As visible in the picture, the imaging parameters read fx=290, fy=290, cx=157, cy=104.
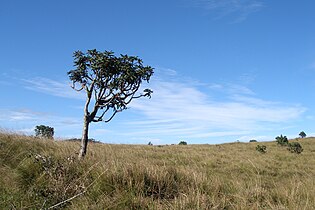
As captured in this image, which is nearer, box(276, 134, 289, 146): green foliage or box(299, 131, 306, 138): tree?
box(276, 134, 289, 146): green foliage

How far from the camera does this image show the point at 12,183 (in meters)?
5.64

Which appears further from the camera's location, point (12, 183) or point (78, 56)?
point (78, 56)

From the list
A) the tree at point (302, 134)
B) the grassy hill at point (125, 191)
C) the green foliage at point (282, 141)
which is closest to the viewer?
the grassy hill at point (125, 191)

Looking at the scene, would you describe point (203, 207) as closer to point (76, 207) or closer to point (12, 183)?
point (76, 207)

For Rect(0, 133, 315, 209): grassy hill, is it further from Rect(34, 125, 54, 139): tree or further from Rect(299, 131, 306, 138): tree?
Rect(299, 131, 306, 138): tree

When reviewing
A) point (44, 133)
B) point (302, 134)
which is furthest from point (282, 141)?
point (302, 134)

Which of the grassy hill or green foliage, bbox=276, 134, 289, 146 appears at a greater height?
green foliage, bbox=276, 134, 289, 146

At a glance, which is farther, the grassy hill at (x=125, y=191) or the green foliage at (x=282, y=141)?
the green foliage at (x=282, y=141)

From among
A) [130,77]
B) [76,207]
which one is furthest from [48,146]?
[76,207]

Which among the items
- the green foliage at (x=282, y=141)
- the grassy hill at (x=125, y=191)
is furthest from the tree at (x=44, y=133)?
the green foliage at (x=282, y=141)

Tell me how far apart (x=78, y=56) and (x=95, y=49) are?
3.32ft

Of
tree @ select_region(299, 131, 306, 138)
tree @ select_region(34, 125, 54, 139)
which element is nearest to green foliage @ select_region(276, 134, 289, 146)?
tree @ select_region(34, 125, 54, 139)

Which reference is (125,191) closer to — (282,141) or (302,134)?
(282,141)

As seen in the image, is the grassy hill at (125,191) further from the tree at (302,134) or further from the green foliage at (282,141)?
the tree at (302,134)
